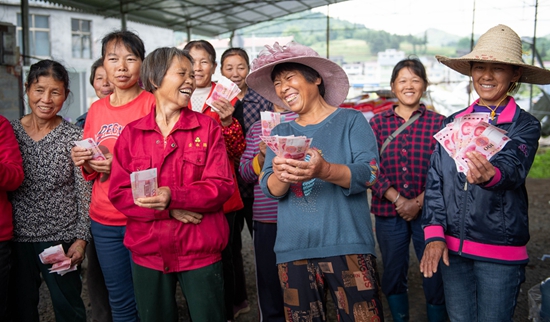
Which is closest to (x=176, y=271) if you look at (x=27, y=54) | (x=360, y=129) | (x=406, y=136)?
(x=360, y=129)

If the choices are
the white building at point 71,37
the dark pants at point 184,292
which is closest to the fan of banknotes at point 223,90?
the dark pants at point 184,292

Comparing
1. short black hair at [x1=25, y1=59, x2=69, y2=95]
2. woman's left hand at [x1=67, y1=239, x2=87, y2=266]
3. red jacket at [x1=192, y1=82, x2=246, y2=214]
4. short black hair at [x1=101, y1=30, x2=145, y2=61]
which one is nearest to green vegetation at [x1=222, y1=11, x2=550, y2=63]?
red jacket at [x1=192, y1=82, x2=246, y2=214]

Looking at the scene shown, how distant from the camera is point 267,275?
11.7 ft

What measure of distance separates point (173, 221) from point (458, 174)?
160 centimetres

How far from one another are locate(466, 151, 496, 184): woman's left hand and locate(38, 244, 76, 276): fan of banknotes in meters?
2.58

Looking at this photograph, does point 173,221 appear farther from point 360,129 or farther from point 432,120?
point 432,120

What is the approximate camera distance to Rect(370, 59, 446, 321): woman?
3730 millimetres

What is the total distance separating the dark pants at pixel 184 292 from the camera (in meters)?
2.57

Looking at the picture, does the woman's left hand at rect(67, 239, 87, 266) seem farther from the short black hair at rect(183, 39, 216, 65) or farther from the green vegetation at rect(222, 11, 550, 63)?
the green vegetation at rect(222, 11, 550, 63)

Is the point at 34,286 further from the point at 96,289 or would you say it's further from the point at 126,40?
the point at 126,40

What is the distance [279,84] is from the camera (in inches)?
109

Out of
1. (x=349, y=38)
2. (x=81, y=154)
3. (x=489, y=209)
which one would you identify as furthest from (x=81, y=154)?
(x=349, y=38)

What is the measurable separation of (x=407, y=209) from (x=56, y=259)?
2.58m

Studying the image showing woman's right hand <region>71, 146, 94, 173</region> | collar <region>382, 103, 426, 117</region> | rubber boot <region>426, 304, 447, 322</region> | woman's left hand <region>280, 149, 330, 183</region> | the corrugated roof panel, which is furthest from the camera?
the corrugated roof panel
